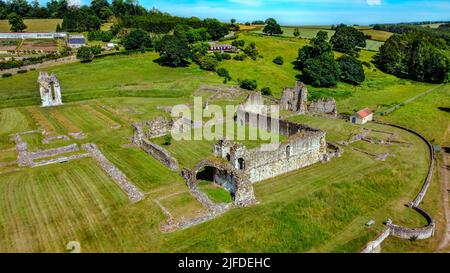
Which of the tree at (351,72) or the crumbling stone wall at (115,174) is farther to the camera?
the tree at (351,72)

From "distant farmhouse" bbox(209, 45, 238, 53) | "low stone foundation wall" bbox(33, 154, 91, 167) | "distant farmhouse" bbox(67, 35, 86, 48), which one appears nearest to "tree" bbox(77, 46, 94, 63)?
"distant farmhouse" bbox(67, 35, 86, 48)

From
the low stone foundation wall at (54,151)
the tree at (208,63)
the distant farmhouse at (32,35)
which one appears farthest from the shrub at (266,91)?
the distant farmhouse at (32,35)

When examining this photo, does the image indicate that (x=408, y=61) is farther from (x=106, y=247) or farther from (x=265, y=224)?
(x=106, y=247)

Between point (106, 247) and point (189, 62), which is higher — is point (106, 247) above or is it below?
below

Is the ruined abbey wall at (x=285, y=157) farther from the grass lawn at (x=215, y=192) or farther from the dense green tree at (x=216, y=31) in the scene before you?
the dense green tree at (x=216, y=31)

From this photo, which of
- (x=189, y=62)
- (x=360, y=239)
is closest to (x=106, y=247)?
(x=360, y=239)

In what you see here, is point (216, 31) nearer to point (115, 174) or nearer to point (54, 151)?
point (54, 151)
